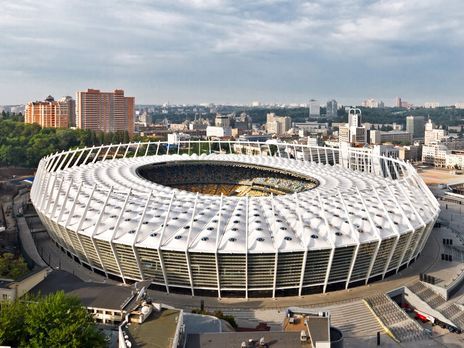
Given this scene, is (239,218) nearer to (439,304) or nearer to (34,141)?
(439,304)

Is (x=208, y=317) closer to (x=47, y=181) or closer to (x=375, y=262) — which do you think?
(x=375, y=262)

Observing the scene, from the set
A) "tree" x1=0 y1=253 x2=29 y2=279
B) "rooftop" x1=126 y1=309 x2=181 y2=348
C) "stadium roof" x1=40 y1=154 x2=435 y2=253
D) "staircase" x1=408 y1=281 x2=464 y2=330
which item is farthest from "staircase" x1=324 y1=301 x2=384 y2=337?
"tree" x1=0 y1=253 x2=29 y2=279

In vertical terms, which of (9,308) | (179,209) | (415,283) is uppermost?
(179,209)

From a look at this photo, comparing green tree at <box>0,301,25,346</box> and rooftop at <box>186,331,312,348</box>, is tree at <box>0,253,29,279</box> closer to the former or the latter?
green tree at <box>0,301,25,346</box>

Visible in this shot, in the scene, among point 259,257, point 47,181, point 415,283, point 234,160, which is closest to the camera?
point 259,257

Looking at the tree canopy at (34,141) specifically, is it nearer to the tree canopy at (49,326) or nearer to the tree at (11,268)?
the tree at (11,268)

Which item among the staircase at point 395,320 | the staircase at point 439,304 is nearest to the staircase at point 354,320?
the staircase at point 395,320

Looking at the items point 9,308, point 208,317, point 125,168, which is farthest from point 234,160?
point 9,308
